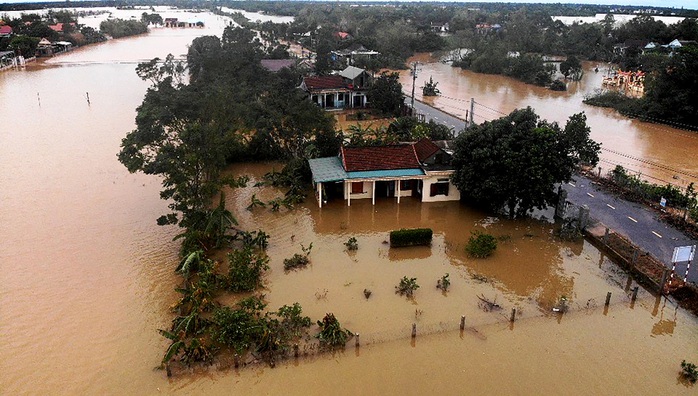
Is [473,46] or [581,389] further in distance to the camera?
[473,46]

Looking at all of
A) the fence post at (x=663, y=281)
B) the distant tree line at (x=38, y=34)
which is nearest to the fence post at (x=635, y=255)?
the fence post at (x=663, y=281)

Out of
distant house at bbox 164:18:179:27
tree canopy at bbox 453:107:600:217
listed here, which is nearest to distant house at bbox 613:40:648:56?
tree canopy at bbox 453:107:600:217

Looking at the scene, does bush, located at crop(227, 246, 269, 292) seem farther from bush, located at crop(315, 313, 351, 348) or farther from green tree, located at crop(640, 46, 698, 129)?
green tree, located at crop(640, 46, 698, 129)

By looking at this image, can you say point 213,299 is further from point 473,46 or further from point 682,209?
point 473,46

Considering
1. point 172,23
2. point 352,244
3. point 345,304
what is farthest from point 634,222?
point 172,23

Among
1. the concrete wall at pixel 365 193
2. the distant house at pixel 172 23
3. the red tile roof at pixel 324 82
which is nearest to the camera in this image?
the concrete wall at pixel 365 193

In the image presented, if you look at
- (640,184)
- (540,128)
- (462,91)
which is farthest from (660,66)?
(540,128)

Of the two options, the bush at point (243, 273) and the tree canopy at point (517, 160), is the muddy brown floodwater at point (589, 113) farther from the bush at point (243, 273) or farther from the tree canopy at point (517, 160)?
the bush at point (243, 273)
